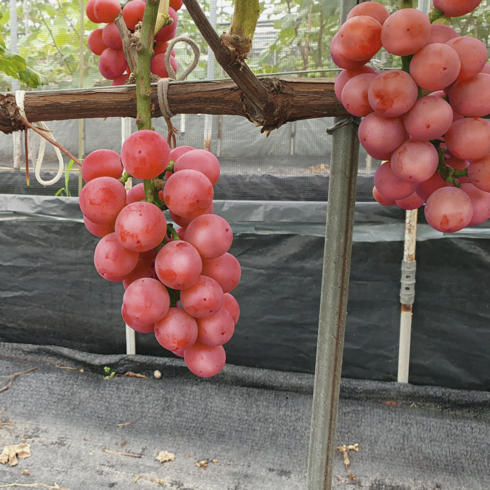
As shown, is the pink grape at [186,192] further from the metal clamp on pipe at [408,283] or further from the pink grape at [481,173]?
the metal clamp on pipe at [408,283]

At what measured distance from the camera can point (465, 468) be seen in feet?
4.83

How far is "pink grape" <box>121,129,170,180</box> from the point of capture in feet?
1.25

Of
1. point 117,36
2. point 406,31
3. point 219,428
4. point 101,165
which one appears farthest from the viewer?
point 219,428

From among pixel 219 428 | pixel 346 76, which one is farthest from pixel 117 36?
pixel 219 428

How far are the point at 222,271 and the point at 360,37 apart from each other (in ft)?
0.79

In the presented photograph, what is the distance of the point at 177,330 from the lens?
43 centimetres

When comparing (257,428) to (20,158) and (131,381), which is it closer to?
(131,381)

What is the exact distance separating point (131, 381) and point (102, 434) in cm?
30

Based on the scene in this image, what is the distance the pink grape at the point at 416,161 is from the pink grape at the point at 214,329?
211 millimetres

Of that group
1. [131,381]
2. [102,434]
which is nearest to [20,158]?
[131,381]

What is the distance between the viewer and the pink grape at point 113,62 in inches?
23.4

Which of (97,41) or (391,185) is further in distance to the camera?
(97,41)

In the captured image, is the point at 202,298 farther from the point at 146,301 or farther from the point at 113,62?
the point at 113,62

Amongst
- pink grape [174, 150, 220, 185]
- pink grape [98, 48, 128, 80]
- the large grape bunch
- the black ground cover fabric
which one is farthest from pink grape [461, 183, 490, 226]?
the black ground cover fabric
